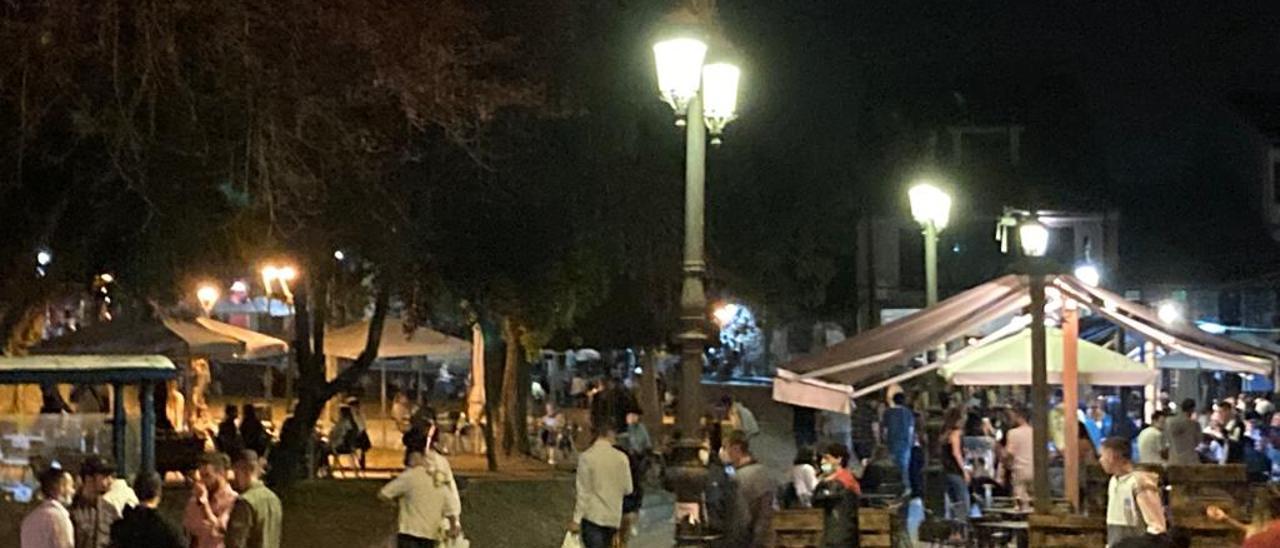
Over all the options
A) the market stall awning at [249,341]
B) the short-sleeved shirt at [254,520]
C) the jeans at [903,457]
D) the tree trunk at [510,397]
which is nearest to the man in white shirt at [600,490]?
A: the short-sleeved shirt at [254,520]

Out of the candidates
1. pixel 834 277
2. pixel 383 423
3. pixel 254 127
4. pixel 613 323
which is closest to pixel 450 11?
pixel 254 127

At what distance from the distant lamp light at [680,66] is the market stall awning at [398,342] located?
17.9 meters

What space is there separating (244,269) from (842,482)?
343 inches

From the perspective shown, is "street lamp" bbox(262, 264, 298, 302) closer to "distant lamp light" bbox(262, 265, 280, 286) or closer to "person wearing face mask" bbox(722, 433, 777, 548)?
"distant lamp light" bbox(262, 265, 280, 286)

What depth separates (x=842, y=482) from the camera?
40.8 feet

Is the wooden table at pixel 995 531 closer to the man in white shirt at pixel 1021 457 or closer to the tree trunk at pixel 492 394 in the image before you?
the man in white shirt at pixel 1021 457

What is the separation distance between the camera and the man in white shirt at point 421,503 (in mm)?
12547

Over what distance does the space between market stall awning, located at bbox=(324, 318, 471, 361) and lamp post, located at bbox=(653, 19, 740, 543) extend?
57.1 ft

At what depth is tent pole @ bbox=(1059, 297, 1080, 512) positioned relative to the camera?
1351cm

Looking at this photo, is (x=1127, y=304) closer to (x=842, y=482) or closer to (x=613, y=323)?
(x=842, y=482)

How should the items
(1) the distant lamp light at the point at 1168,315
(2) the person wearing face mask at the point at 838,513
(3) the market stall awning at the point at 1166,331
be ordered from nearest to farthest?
(2) the person wearing face mask at the point at 838,513 → (3) the market stall awning at the point at 1166,331 → (1) the distant lamp light at the point at 1168,315

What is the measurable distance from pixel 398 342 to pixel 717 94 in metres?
19.2

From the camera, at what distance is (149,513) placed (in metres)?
10.1

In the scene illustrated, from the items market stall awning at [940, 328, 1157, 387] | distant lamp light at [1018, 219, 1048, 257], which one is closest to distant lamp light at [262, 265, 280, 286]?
market stall awning at [940, 328, 1157, 387]
